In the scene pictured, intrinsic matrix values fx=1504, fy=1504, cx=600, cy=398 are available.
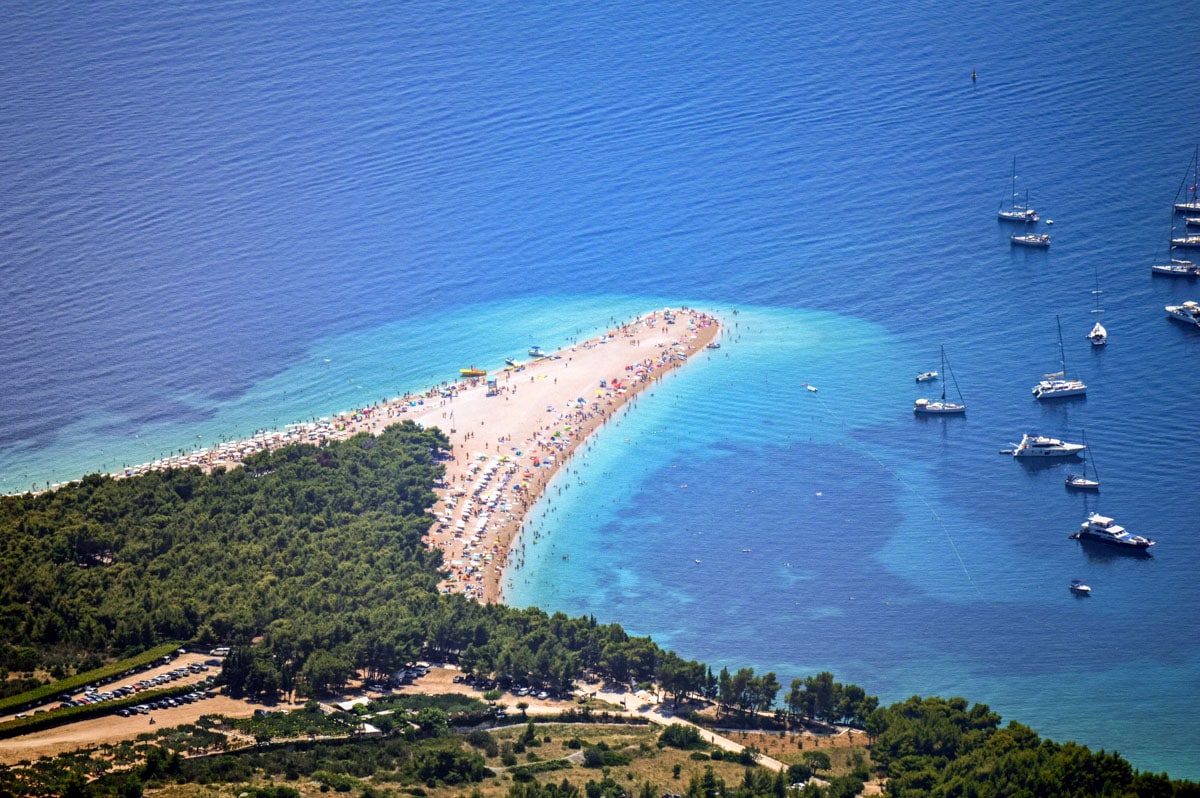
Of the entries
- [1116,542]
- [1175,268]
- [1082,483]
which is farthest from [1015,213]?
[1116,542]

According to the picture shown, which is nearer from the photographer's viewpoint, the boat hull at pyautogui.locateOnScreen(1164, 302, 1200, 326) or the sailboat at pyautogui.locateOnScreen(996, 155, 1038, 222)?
the boat hull at pyautogui.locateOnScreen(1164, 302, 1200, 326)

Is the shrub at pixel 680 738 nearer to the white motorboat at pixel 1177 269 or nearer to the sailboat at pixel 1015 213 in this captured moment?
the white motorboat at pixel 1177 269

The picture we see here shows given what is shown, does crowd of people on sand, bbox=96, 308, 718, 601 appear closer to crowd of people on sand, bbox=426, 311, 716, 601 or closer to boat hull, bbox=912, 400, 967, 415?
crowd of people on sand, bbox=426, 311, 716, 601

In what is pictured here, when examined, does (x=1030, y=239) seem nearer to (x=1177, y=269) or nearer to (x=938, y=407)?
(x=1177, y=269)

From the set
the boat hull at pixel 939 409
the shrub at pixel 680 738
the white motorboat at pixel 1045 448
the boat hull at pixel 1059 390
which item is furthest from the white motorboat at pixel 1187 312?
the shrub at pixel 680 738

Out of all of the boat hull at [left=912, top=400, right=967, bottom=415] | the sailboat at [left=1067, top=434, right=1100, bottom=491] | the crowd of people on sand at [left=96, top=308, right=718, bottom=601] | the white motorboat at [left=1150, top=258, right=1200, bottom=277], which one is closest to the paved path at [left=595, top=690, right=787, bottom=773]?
the crowd of people on sand at [left=96, top=308, right=718, bottom=601]

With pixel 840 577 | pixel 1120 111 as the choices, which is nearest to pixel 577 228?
pixel 1120 111
